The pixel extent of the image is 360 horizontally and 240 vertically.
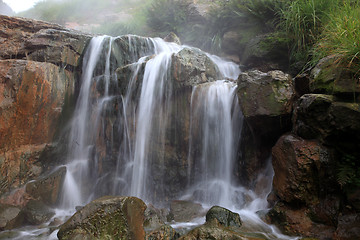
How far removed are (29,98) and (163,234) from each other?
4.16 metres

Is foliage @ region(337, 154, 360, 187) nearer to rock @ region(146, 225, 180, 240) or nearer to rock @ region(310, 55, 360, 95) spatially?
rock @ region(310, 55, 360, 95)

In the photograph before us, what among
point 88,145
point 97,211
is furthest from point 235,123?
point 88,145

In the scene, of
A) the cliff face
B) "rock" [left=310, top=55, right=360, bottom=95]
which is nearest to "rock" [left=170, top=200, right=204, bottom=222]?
"rock" [left=310, top=55, right=360, bottom=95]

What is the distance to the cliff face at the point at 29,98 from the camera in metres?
4.71

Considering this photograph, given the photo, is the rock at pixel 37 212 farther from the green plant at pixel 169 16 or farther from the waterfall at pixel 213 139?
the green plant at pixel 169 16

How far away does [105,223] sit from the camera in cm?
274

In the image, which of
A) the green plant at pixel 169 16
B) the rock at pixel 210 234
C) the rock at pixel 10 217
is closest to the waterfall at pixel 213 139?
the rock at pixel 210 234

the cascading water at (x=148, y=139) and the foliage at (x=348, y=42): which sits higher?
the foliage at (x=348, y=42)

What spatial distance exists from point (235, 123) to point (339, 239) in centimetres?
259

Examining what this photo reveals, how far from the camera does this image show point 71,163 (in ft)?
18.7

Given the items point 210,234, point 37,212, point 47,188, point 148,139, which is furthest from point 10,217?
point 210,234

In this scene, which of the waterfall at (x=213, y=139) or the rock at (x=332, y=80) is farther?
the waterfall at (x=213, y=139)

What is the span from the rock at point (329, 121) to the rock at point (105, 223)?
2.75 m

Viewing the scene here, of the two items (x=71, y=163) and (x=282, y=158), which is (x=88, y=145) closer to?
(x=71, y=163)
